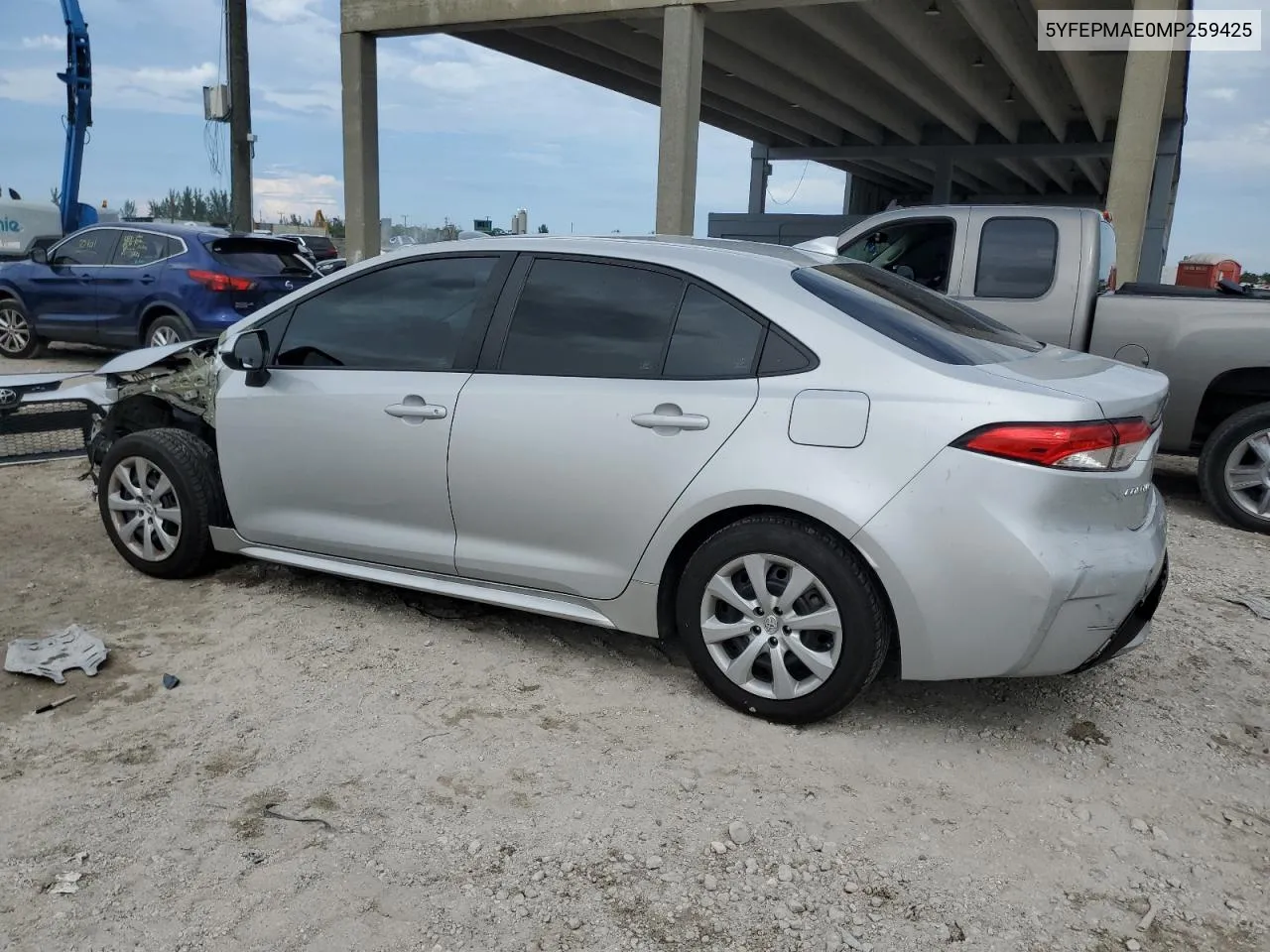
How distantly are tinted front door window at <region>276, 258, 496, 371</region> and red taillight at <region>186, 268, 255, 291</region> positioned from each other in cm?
631

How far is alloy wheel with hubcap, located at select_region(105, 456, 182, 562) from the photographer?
446 centimetres

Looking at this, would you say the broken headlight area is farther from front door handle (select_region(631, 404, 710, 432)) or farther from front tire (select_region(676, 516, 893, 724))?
front tire (select_region(676, 516, 893, 724))

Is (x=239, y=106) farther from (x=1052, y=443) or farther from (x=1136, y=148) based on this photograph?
(x=1052, y=443)

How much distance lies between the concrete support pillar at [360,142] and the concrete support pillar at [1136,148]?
10.5m

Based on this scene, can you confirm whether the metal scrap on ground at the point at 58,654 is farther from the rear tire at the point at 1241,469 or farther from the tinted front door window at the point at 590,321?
the rear tire at the point at 1241,469

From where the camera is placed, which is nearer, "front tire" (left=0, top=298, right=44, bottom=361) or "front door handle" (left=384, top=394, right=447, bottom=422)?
"front door handle" (left=384, top=394, right=447, bottom=422)

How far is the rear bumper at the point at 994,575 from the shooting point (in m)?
2.90

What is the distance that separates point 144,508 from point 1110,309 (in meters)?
5.74

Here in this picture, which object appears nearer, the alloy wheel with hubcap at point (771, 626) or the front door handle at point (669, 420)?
the alloy wheel with hubcap at point (771, 626)

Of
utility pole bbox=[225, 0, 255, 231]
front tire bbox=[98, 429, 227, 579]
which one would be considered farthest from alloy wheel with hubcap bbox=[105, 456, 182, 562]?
utility pole bbox=[225, 0, 255, 231]

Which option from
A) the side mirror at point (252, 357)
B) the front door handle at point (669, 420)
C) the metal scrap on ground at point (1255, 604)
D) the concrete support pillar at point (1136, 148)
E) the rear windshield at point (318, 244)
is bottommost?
the metal scrap on ground at point (1255, 604)

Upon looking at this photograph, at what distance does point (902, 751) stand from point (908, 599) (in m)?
0.56

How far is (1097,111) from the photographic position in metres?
22.6

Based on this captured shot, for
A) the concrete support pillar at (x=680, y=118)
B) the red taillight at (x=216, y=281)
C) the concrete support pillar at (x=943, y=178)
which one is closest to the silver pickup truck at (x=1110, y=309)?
the concrete support pillar at (x=680, y=118)
